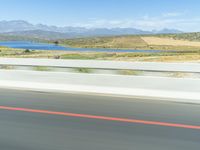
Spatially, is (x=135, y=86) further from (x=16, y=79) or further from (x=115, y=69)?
(x=16, y=79)

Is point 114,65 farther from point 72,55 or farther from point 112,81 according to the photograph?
point 72,55

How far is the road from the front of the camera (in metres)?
6.38

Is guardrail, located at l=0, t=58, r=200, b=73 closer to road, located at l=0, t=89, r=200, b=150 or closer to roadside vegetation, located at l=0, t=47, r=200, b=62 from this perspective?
road, located at l=0, t=89, r=200, b=150

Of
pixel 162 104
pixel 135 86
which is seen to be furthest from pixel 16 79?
pixel 162 104

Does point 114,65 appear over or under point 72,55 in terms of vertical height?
over

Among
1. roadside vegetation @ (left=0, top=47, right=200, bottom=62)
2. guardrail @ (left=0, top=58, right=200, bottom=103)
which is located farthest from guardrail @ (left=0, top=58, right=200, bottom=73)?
roadside vegetation @ (left=0, top=47, right=200, bottom=62)

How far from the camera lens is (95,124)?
25.4 feet

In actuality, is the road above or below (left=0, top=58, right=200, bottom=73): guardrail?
below

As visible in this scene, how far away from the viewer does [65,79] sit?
12.3 meters

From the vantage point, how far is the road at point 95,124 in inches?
251

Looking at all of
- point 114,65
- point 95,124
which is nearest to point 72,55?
point 114,65

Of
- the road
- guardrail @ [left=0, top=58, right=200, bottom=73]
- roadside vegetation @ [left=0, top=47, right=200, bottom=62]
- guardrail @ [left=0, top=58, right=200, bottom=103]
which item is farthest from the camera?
roadside vegetation @ [left=0, top=47, right=200, bottom=62]

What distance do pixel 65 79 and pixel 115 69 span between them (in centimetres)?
165

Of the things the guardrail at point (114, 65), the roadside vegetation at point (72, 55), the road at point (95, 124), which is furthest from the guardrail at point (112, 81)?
the roadside vegetation at point (72, 55)
